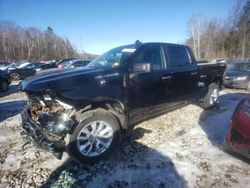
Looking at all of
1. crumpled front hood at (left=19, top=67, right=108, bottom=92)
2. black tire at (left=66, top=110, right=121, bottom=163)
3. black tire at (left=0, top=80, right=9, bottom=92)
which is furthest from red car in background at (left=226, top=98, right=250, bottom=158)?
black tire at (left=0, top=80, right=9, bottom=92)

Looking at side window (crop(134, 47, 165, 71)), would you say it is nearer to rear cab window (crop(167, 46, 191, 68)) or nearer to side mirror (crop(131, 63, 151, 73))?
side mirror (crop(131, 63, 151, 73))

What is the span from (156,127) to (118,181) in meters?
2.13

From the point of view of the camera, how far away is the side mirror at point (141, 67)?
11.9 ft

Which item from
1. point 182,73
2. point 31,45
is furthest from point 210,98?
point 31,45

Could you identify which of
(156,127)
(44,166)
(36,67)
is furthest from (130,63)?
(36,67)

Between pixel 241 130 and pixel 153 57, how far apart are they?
2144 millimetres

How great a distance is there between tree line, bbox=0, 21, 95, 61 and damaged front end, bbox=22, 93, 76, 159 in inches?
2127

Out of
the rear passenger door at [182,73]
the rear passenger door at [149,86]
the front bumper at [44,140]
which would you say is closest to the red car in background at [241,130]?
the rear passenger door at [149,86]

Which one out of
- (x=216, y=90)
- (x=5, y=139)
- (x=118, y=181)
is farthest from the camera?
(x=216, y=90)

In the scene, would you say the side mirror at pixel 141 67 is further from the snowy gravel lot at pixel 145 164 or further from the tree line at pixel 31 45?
the tree line at pixel 31 45

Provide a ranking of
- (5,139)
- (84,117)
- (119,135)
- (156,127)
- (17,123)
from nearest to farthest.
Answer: (84,117) → (119,135) → (5,139) → (156,127) → (17,123)

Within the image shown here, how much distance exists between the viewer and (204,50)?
53344 millimetres

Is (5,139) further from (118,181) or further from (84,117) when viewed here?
(118,181)

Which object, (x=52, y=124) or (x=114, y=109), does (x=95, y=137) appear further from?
(x=52, y=124)
